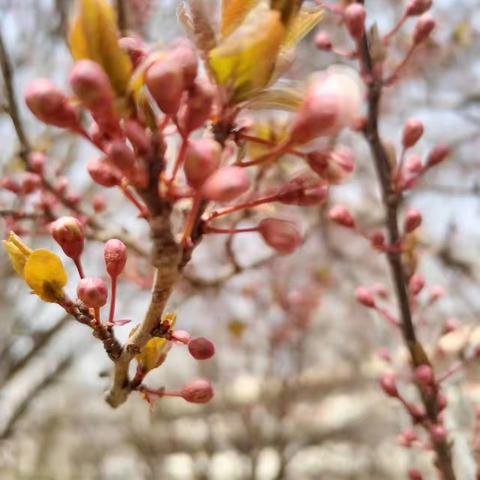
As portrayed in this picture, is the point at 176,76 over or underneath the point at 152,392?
over

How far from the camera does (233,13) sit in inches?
19.6

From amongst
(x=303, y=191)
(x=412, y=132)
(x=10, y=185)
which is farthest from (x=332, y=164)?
(x=10, y=185)

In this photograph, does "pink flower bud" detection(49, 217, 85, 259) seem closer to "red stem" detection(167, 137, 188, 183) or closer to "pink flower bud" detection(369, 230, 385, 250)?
"red stem" detection(167, 137, 188, 183)

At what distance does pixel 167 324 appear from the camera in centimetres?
59

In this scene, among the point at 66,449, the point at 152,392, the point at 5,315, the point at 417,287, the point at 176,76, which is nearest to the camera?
the point at 176,76

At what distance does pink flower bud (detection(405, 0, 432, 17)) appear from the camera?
1.01 meters

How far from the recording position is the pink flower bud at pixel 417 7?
Answer: 3.32 ft

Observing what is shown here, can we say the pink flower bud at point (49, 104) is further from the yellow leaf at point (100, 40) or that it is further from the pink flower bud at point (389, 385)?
the pink flower bud at point (389, 385)

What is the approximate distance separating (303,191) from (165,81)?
166 millimetres

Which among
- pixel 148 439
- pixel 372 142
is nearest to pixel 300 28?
pixel 372 142

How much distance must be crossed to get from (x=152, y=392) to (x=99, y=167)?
275mm

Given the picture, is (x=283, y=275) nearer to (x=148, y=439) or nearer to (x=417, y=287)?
(x=148, y=439)

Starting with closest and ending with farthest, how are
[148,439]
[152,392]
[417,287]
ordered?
[152,392] < [417,287] < [148,439]

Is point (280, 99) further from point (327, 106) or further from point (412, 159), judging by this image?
point (412, 159)
